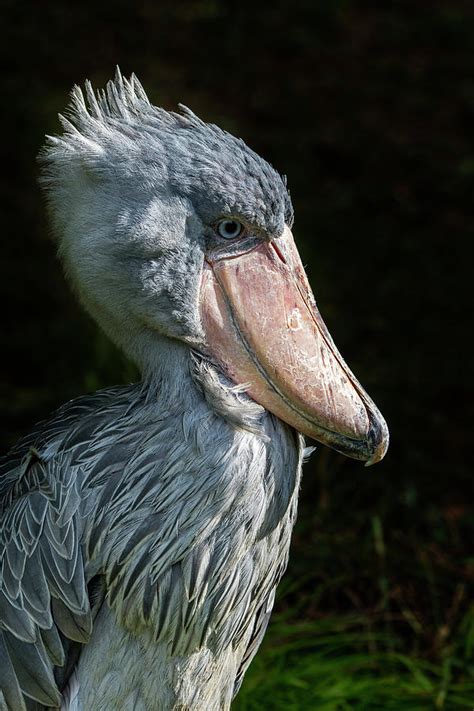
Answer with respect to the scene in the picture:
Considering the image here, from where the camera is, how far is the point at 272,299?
233 centimetres

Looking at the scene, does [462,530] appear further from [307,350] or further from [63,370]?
[307,350]

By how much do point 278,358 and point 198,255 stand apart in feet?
0.85

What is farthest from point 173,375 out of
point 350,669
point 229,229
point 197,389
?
point 350,669

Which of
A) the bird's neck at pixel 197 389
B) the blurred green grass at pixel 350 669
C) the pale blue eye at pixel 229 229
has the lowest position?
the blurred green grass at pixel 350 669

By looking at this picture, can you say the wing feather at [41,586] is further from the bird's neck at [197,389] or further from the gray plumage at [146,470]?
the bird's neck at [197,389]

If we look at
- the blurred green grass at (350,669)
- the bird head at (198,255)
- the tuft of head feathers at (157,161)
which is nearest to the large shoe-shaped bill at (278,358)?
the bird head at (198,255)

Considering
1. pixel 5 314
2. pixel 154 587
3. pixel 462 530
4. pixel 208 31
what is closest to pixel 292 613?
pixel 462 530

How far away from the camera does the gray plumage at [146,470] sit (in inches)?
88.9

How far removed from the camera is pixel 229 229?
2314 millimetres

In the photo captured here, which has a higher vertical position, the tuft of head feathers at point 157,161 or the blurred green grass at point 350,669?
the tuft of head feathers at point 157,161

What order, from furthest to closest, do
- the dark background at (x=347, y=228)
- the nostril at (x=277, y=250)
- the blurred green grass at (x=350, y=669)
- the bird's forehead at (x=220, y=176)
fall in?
1. the dark background at (x=347, y=228)
2. the blurred green grass at (x=350, y=669)
3. the nostril at (x=277, y=250)
4. the bird's forehead at (x=220, y=176)

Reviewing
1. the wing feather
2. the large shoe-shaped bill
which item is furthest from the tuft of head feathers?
the wing feather

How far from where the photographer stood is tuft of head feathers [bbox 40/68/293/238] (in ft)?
7.38

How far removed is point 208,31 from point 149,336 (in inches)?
204
